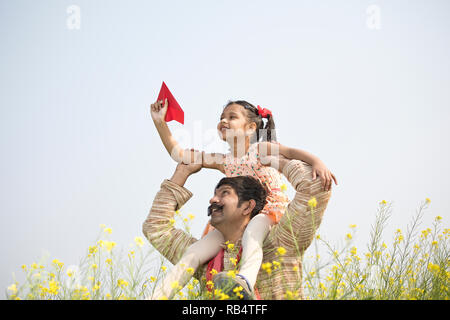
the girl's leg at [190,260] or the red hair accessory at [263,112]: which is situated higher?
the red hair accessory at [263,112]

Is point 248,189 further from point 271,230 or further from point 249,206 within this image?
point 271,230

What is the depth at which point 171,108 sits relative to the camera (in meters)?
3.43

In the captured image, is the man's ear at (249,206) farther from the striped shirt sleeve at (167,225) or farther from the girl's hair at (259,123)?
the girl's hair at (259,123)

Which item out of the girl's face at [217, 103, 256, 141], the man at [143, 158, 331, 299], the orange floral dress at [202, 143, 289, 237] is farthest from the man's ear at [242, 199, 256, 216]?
the girl's face at [217, 103, 256, 141]

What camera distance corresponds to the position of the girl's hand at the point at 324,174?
277 centimetres

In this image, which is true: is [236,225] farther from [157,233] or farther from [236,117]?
[236,117]

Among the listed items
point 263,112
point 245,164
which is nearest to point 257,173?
point 245,164

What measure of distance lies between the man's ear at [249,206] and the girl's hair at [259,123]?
85 cm

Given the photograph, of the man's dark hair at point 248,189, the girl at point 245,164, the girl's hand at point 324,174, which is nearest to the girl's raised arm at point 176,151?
the girl at point 245,164
